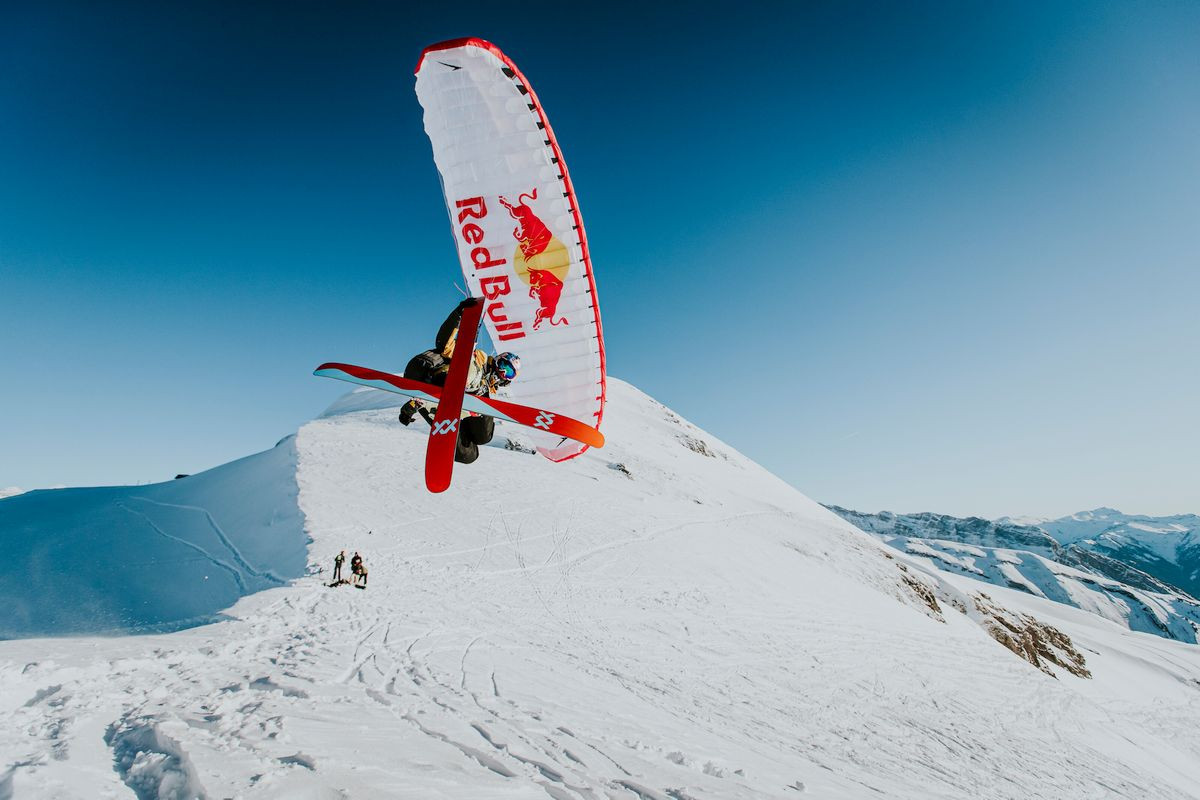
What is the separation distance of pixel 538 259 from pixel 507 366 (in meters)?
1.97

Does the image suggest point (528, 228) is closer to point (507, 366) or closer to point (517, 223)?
point (517, 223)

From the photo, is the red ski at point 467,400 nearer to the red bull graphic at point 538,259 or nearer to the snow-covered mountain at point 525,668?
the red bull graphic at point 538,259

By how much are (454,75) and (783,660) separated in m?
15.1

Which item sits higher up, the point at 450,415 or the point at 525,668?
the point at 450,415

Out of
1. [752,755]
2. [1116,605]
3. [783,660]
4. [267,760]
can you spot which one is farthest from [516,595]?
[1116,605]

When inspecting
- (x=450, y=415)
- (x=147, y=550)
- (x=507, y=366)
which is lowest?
(x=147, y=550)

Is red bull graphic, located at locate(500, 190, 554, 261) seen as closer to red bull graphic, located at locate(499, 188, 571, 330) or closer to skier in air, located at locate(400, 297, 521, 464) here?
red bull graphic, located at locate(499, 188, 571, 330)

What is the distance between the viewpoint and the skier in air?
21.5 ft

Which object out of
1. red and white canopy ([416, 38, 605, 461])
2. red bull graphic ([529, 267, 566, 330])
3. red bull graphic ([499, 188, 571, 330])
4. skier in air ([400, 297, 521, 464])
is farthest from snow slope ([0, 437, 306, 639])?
red bull graphic ([499, 188, 571, 330])

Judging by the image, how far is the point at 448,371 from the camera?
260 inches

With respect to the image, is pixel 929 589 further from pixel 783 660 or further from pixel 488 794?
pixel 488 794

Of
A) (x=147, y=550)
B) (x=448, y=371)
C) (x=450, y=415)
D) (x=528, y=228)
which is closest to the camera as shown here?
(x=450, y=415)

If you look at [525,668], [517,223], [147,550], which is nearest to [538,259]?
[517,223]

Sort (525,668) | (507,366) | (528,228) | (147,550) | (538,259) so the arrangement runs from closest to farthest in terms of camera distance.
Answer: (507,366) → (528,228) → (538,259) → (525,668) → (147,550)
